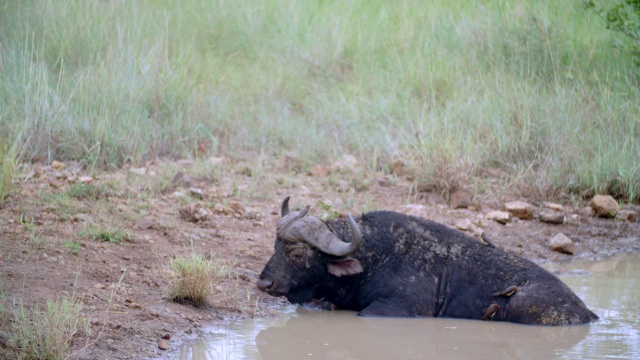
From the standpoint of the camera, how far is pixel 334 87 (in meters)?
14.3

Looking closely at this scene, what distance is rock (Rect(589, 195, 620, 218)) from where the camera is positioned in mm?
10078

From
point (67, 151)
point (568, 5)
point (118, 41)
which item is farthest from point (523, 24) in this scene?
point (67, 151)

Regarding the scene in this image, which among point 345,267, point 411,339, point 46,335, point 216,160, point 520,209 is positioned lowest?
point 216,160

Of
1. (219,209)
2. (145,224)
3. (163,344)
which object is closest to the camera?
(163,344)

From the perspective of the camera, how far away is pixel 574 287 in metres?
7.68

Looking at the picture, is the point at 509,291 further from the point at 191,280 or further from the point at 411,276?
the point at 191,280

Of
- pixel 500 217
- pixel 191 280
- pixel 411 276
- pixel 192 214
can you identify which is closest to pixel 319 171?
pixel 500 217

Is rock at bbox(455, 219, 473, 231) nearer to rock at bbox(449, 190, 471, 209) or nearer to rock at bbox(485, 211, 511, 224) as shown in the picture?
rock at bbox(485, 211, 511, 224)

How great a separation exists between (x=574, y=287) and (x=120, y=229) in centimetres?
448

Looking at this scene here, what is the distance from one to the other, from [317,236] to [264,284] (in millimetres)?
612

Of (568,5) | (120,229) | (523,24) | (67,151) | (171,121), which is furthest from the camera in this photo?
(568,5)

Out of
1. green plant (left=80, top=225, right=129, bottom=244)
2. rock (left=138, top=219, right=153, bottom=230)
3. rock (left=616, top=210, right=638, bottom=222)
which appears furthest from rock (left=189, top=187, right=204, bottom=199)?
rock (left=616, top=210, right=638, bottom=222)

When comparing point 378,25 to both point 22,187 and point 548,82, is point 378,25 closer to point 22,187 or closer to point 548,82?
point 548,82

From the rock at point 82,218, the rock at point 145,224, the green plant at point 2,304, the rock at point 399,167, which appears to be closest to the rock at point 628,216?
the rock at point 399,167
